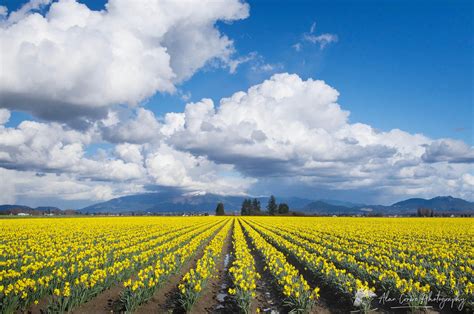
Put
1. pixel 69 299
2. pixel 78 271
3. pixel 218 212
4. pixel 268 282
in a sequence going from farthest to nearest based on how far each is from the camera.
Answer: pixel 218 212 < pixel 268 282 < pixel 78 271 < pixel 69 299

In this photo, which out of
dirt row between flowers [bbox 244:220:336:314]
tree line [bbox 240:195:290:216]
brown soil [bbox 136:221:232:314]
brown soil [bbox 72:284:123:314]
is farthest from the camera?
tree line [bbox 240:195:290:216]

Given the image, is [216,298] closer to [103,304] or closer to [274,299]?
[274,299]

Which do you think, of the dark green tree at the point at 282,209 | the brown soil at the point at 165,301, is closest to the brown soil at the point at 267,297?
the brown soil at the point at 165,301

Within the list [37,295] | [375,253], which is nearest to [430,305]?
[375,253]

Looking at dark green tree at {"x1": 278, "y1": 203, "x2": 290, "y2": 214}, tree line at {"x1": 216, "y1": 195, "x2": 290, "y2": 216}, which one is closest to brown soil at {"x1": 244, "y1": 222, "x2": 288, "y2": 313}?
tree line at {"x1": 216, "y1": 195, "x2": 290, "y2": 216}

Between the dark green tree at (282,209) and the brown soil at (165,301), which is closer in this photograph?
the brown soil at (165,301)

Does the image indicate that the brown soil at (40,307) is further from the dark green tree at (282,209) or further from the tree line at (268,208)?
the dark green tree at (282,209)

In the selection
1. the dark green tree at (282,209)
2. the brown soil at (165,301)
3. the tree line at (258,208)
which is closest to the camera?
the brown soil at (165,301)

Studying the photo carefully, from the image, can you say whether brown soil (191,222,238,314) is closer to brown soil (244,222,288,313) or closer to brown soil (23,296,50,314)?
brown soil (244,222,288,313)

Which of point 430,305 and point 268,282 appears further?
point 268,282

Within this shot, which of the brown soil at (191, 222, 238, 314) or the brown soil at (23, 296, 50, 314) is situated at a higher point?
the brown soil at (23, 296, 50, 314)

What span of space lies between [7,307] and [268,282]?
8.84 metres

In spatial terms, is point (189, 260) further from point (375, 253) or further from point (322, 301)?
point (375, 253)

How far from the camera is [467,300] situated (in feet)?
32.9
